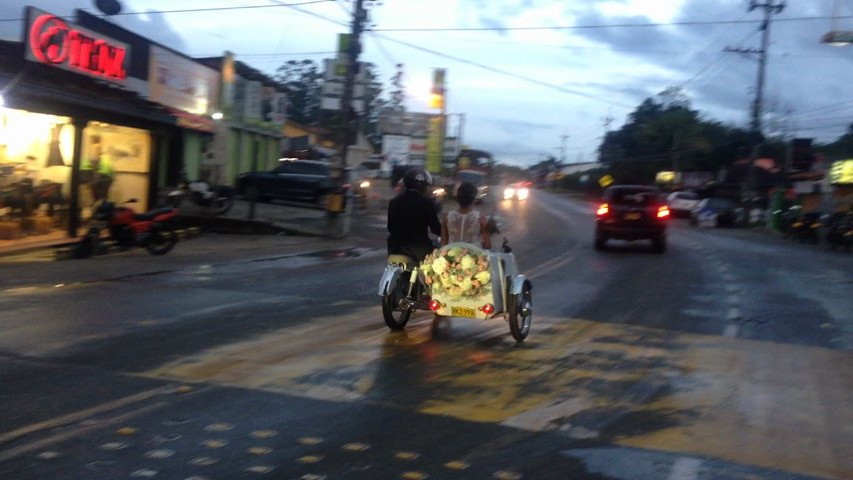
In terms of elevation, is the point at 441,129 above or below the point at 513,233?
above

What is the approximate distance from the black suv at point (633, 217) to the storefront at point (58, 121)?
1132 centimetres

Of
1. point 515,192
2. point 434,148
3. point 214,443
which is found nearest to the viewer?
point 214,443

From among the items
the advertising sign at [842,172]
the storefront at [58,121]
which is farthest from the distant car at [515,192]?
the storefront at [58,121]

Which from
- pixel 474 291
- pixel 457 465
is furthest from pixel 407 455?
pixel 474 291

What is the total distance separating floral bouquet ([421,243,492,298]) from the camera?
9.55m

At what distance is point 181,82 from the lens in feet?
94.7

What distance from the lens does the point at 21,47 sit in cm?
1928

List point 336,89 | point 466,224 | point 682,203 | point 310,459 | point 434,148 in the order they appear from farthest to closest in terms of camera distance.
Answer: point 434,148, point 682,203, point 336,89, point 466,224, point 310,459

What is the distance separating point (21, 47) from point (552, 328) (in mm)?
13622

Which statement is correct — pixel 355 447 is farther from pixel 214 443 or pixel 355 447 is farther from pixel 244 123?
pixel 244 123

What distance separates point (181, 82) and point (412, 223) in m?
20.6

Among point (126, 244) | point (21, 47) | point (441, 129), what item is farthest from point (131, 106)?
point (441, 129)

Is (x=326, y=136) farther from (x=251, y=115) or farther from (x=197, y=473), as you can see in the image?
(x=197, y=473)

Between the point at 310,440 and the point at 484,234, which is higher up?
the point at 484,234
